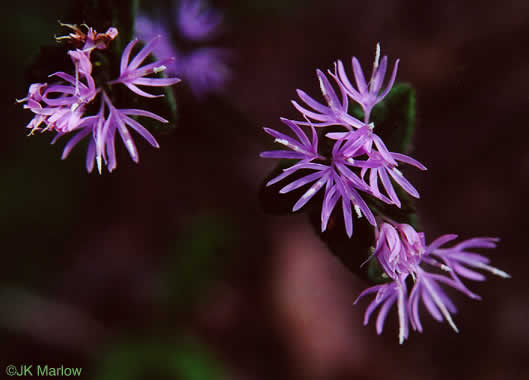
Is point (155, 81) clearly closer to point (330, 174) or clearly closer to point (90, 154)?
point (90, 154)

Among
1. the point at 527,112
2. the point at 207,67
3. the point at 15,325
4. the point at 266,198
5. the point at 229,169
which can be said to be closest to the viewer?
the point at 266,198

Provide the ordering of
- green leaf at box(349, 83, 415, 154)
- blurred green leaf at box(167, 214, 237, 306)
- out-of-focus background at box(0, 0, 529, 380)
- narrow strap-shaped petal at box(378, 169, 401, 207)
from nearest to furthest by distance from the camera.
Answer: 1. narrow strap-shaped petal at box(378, 169, 401, 207)
2. green leaf at box(349, 83, 415, 154)
3. out-of-focus background at box(0, 0, 529, 380)
4. blurred green leaf at box(167, 214, 237, 306)

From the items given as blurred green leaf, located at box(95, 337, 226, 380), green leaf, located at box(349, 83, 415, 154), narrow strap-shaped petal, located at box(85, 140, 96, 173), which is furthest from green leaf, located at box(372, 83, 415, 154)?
blurred green leaf, located at box(95, 337, 226, 380)

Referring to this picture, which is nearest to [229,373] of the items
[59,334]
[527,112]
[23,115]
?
[59,334]

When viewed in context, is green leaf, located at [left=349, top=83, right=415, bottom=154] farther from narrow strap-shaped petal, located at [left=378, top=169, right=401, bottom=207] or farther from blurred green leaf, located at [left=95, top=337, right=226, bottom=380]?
blurred green leaf, located at [left=95, top=337, right=226, bottom=380]

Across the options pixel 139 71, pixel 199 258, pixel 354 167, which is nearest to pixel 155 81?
pixel 139 71

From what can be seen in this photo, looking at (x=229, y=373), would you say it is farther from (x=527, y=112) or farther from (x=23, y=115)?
(x=527, y=112)
